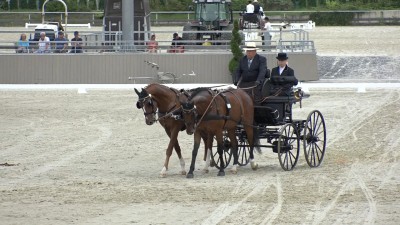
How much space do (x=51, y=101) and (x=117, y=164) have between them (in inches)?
482

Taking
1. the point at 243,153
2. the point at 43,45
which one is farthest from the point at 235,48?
the point at 243,153

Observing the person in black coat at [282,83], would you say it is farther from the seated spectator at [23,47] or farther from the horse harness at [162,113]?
the seated spectator at [23,47]

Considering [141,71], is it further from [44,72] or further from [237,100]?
[237,100]

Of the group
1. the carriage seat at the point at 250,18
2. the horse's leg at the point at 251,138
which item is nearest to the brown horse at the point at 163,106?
the horse's leg at the point at 251,138

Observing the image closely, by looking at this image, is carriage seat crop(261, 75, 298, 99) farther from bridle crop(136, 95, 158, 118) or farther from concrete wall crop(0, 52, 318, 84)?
concrete wall crop(0, 52, 318, 84)

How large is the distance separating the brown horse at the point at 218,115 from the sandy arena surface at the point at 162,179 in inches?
20.6

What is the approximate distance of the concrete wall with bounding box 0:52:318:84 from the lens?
1393 inches

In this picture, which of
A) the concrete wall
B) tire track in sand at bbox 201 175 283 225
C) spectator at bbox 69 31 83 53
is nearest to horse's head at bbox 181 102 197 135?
tire track in sand at bbox 201 175 283 225

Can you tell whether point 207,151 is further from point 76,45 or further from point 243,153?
point 76,45

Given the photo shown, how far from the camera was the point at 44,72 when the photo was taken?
35.8 meters

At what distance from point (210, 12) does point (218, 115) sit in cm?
2811

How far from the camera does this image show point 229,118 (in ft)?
51.5

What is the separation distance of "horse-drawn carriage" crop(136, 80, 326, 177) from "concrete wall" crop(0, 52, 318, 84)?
1819 cm

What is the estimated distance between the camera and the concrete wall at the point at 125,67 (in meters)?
35.4
